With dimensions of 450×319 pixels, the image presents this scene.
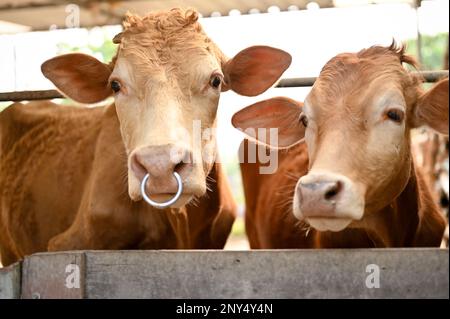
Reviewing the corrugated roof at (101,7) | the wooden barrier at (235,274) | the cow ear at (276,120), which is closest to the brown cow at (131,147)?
the cow ear at (276,120)

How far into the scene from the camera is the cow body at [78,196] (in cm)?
438

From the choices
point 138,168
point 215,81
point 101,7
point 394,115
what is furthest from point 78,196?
point 101,7

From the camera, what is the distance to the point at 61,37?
7.36 m

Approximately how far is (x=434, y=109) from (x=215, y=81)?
122 cm

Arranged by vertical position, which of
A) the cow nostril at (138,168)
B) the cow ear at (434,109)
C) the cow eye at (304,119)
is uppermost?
the cow ear at (434,109)

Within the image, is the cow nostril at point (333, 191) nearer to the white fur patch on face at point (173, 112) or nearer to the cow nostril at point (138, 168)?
the white fur patch on face at point (173, 112)

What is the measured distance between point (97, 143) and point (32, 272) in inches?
81.4

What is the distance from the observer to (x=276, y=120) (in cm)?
412

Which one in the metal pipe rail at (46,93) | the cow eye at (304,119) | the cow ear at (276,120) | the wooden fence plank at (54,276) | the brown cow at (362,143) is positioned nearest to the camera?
the wooden fence plank at (54,276)

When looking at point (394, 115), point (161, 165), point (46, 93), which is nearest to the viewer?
point (161, 165)

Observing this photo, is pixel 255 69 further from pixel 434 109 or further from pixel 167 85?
pixel 434 109

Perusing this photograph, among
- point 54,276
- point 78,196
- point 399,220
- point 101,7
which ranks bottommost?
point 78,196
